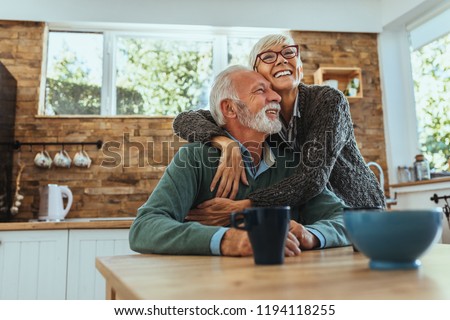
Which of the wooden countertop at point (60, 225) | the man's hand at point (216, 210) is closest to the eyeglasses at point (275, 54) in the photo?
the man's hand at point (216, 210)

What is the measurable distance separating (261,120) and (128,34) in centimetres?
247

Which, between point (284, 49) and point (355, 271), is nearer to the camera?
point (355, 271)

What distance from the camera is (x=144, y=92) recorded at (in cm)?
339

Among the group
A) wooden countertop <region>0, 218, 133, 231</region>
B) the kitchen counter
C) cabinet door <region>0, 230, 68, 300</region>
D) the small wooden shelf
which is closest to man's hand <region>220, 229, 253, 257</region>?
wooden countertop <region>0, 218, 133, 231</region>

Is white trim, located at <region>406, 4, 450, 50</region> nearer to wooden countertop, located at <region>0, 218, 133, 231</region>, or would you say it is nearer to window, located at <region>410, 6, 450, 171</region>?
window, located at <region>410, 6, 450, 171</region>

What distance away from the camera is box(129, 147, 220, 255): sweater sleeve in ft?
2.90

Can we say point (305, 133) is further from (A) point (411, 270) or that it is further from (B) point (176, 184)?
(A) point (411, 270)

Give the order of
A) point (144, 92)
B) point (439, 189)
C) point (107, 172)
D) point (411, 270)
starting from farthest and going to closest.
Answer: point (144, 92) < point (107, 172) < point (439, 189) < point (411, 270)

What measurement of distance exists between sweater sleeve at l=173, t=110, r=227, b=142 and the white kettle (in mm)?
1698

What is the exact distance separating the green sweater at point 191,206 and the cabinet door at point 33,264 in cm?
152
